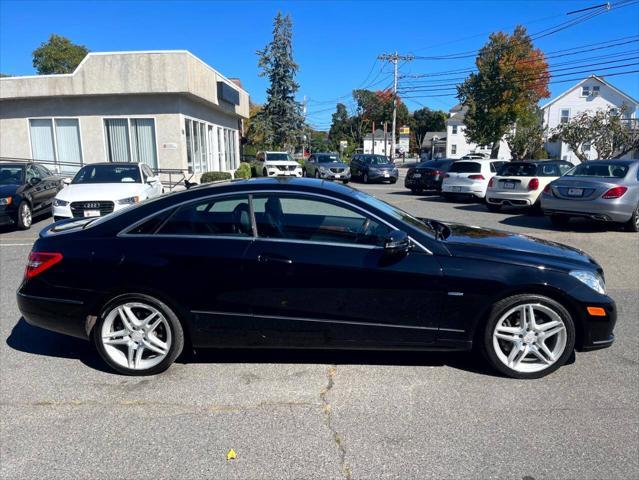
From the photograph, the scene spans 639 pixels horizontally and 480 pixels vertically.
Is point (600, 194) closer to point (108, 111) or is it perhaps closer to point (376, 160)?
point (108, 111)

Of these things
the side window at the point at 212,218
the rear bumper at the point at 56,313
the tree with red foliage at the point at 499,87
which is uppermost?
the tree with red foliage at the point at 499,87

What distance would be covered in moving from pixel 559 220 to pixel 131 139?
15.7 meters

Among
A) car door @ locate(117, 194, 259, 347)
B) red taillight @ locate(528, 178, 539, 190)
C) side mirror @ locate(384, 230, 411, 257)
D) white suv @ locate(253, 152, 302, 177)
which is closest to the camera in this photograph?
side mirror @ locate(384, 230, 411, 257)

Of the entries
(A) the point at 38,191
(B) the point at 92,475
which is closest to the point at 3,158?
(A) the point at 38,191

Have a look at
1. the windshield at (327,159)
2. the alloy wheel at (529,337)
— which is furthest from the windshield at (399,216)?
the windshield at (327,159)

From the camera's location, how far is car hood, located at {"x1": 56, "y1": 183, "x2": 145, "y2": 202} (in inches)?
366

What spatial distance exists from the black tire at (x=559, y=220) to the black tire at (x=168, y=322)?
31.4 ft

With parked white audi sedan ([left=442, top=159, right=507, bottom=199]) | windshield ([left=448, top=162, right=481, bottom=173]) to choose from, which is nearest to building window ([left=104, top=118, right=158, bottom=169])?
parked white audi sedan ([left=442, top=159, right=507, bottom=199])

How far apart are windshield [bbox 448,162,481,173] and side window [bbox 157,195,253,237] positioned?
1386 centimetres

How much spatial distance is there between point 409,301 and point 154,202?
2220mm

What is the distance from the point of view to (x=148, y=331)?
3.82 meters

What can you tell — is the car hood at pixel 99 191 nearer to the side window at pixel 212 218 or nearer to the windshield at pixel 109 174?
the windshield at pixel 109 174

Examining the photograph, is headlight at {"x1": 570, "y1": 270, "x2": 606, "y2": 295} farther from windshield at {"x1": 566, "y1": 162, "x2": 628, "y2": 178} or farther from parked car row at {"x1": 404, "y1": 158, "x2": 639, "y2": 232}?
windshield at {"x1": 566, "y1": 162, "x2": 628, "y2": 178}

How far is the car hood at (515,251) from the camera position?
3721mm
